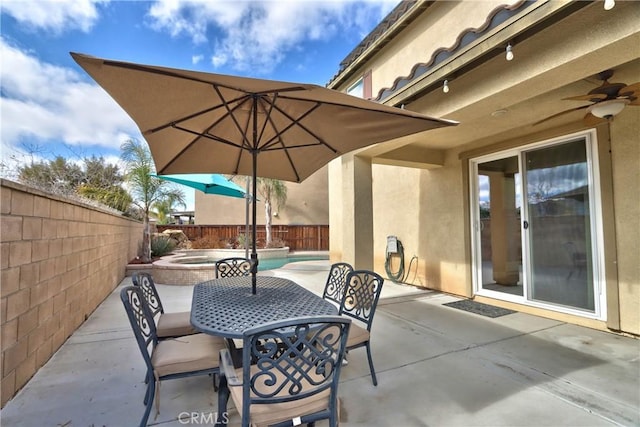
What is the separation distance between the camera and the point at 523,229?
15.2 feet

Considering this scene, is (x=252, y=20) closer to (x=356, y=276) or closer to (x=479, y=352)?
(x=356, y=276)

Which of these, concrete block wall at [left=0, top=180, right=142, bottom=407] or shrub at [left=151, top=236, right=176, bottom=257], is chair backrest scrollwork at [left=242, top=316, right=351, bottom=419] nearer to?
concrete block wall at [left=0, top=180, right=142, bottom=407]

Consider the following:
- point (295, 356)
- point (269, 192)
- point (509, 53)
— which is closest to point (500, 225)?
point (509, 53)

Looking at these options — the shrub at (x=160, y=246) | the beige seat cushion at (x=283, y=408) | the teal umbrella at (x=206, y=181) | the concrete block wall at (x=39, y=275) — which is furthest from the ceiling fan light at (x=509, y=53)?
the shrub at (x=160, y=246)

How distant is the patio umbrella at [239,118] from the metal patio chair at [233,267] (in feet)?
3.85

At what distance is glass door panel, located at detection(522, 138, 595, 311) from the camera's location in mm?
3979

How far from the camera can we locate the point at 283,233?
17.8 m

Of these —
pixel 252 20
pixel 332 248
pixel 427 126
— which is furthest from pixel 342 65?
pixel 427 126

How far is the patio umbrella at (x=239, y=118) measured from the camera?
1813 millimetres

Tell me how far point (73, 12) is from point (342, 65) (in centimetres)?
632

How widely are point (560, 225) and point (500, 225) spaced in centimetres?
106

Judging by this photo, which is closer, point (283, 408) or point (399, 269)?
point (283, 408)

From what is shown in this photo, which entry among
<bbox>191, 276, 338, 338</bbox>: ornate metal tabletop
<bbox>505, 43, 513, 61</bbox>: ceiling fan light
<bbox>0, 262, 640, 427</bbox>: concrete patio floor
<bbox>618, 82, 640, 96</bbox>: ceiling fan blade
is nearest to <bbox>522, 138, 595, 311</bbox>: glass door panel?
<bbox>0, 262, 640, 427</bbox>: concrete patio floor

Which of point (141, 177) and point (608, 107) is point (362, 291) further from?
point (141, 177)
